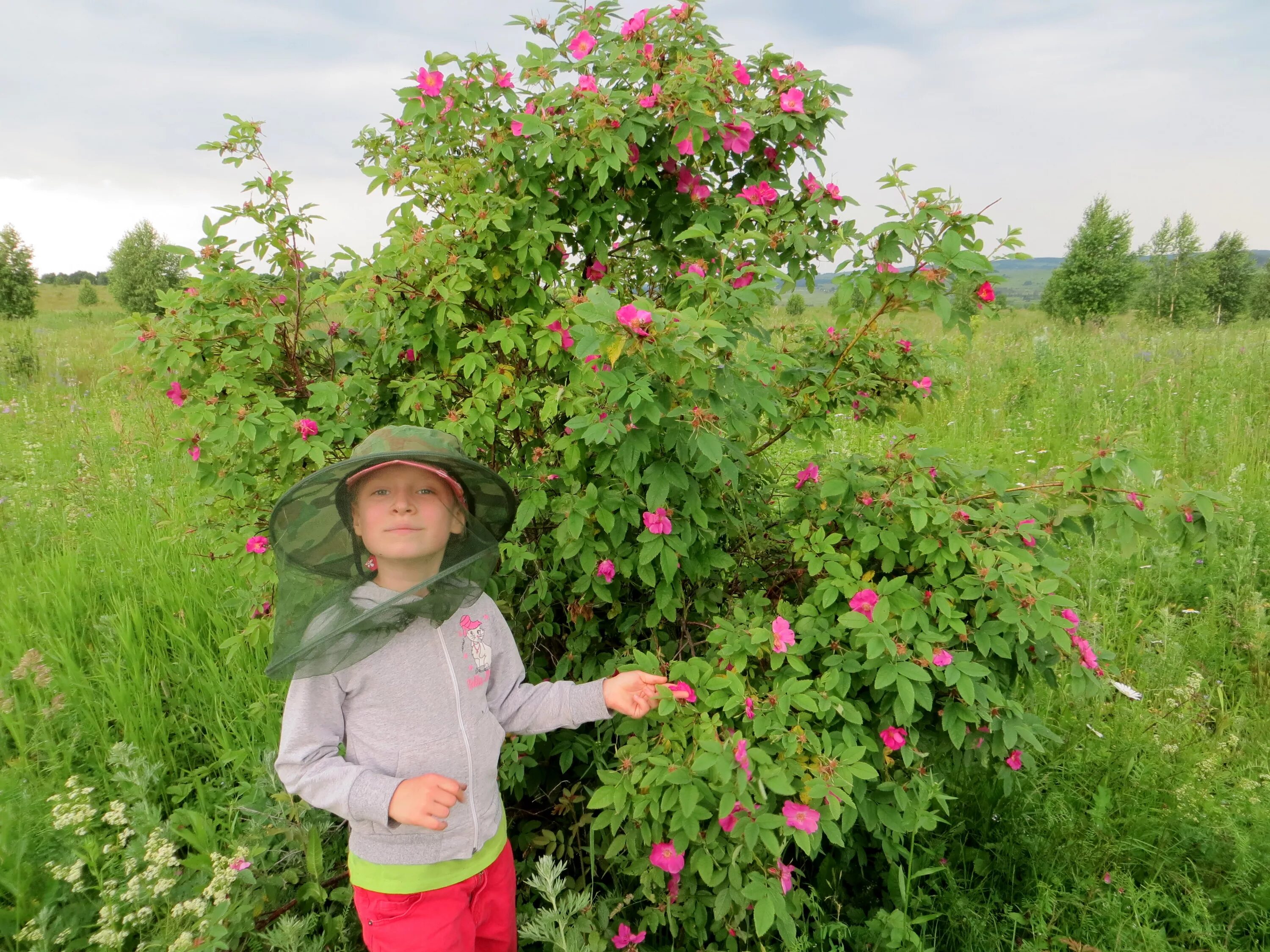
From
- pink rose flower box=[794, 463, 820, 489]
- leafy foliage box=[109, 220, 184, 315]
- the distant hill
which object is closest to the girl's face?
pink rose flower box=[794, 463, 820, 489]

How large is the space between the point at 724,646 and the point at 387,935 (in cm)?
97

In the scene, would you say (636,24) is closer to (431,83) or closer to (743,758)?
(431,83)

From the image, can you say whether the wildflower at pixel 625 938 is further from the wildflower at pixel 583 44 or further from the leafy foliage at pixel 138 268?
the leafy foliage at pixel 138 268

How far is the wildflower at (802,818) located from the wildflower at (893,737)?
32 centimetres

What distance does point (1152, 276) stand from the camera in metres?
33.8

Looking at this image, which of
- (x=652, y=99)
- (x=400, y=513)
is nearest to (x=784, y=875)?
(x=400, y=513)

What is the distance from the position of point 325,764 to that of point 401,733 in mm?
157

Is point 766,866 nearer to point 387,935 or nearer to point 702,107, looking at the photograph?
point 387,935

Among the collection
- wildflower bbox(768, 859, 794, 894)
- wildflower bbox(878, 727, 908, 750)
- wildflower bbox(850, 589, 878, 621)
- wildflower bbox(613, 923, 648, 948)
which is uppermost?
wildflower bbox(850, 589, 878, 621)

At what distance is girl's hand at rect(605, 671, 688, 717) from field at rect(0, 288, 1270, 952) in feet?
3.06

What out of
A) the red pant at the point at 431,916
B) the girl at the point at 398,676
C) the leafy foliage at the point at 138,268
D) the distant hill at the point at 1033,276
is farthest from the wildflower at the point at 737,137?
the distant hill at the point at 1033,276

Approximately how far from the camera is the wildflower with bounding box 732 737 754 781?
1.43m

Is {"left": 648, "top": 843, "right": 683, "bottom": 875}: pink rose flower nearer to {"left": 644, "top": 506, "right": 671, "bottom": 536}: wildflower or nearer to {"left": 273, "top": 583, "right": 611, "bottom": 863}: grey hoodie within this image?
{"left": 273, "top": 583, "right": 611, "bottom": 863}: grey hoodie

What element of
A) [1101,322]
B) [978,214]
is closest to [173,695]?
[978,214]
